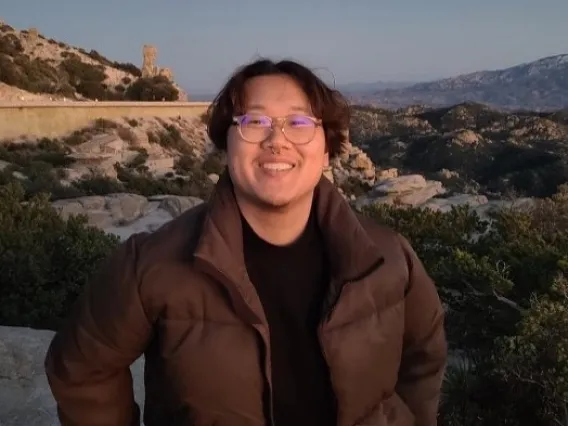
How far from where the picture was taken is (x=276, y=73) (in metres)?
1.66

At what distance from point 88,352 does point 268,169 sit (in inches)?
27.4

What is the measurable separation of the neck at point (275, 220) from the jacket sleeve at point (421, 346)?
364 millimetres

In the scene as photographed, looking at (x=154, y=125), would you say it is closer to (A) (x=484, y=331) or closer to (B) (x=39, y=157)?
(B) (x=39, y=157)

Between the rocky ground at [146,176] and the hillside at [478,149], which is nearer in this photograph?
the rocky ground at [146,176]

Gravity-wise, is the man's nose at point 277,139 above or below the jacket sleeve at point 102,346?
above

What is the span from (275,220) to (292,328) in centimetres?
31

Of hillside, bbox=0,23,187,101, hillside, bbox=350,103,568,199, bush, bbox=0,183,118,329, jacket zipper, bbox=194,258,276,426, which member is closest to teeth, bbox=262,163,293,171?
jacket zipper, bbox=194,258,276,426

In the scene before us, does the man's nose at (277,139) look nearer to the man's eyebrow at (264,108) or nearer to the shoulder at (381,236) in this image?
the man's eyebrow at (264,108)

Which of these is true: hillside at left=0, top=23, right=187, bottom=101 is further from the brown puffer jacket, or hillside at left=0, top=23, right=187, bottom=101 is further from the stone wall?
the brown puffer jacket

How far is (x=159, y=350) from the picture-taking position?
158 cm

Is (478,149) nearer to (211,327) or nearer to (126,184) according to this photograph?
(126,184)

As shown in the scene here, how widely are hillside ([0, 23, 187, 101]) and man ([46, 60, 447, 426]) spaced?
29.3 meters

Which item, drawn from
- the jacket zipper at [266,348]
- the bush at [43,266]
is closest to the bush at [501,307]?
the jacket zipper at [266,348]

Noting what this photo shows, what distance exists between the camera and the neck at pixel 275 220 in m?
1.65
